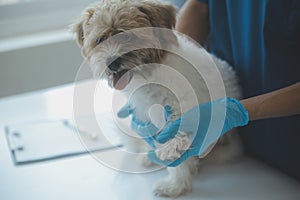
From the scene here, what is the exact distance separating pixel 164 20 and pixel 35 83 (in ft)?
3.36

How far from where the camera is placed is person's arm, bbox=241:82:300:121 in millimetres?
959

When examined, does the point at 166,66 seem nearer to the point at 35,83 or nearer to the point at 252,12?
the point at 252,12

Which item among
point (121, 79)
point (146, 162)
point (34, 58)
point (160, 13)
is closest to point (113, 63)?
point (121, 79)

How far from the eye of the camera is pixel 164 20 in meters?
1.08

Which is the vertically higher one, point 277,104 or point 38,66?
point 277,104

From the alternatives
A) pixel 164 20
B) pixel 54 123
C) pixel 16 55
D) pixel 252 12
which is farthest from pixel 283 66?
pixel 16 55

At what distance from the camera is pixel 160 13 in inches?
42.1

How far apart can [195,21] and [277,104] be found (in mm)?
444

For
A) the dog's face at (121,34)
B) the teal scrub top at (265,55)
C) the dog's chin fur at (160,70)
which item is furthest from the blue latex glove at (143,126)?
the teal scrub top at (265,55)

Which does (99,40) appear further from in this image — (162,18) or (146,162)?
(146,162)

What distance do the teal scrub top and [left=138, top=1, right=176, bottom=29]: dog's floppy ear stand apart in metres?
0.16

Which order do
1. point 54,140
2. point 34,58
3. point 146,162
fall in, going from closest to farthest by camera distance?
point 146,162 → point 54,140 → point 34,58

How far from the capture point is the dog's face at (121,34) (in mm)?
1012

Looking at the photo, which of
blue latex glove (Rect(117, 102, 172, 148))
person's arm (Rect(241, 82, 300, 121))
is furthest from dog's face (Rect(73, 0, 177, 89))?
person's arm (Rect(241, 82, 300, 121))
